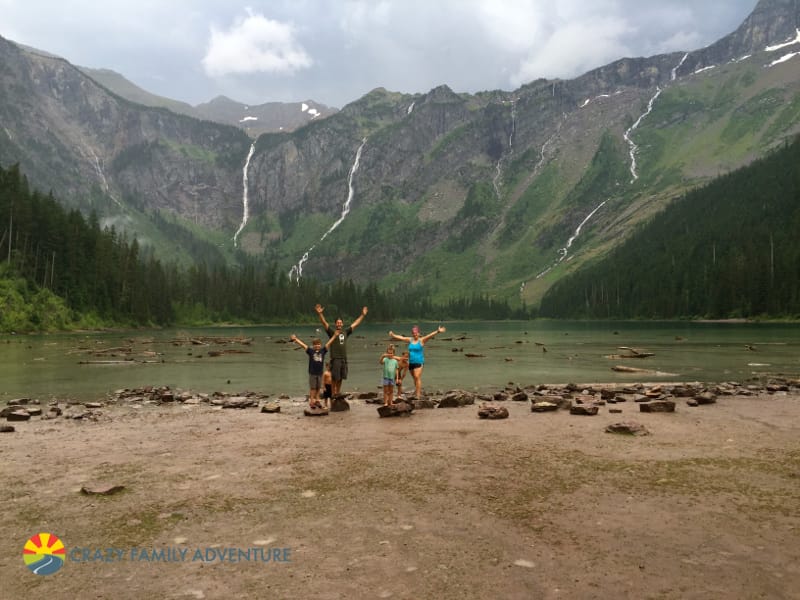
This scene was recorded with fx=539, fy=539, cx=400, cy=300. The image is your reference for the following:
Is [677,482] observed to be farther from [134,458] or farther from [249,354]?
[249,354]

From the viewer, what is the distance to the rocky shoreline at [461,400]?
23.9m

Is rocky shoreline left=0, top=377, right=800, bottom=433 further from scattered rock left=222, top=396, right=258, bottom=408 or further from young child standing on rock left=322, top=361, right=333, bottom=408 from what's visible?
young child standing on rock left=322, top=361, right=333, bottom=408

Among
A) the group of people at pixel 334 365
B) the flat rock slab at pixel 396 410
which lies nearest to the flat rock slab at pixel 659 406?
the group of people at pixel 334 365

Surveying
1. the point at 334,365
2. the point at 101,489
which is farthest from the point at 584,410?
the point at 101,489

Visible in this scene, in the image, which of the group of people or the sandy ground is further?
the group of people

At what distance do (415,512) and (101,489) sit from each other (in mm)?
7350

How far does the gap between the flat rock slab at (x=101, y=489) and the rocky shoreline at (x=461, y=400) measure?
→ 10521 millimetres

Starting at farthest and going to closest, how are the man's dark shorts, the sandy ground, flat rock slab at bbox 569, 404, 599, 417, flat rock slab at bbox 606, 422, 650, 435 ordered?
the man's dark shorts → flat rock slab at bbox 569, 404, 599, 417 → flat rock slab at bbox 606, 422, 650, 435 → the sandy ground

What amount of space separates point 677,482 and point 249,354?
206 ft

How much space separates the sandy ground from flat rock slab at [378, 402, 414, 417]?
11.4 feet

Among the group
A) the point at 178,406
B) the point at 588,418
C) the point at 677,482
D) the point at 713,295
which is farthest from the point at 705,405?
the point at 713,295

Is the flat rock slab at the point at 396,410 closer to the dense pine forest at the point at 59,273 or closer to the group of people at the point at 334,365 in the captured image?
the group of people at the point at 334,365

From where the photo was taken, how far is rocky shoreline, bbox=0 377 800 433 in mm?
23938

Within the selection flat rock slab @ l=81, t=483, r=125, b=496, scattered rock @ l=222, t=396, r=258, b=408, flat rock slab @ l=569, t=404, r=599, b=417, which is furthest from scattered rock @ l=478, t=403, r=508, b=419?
flat rock slab @ l=81, t=483, r=125, b=496
